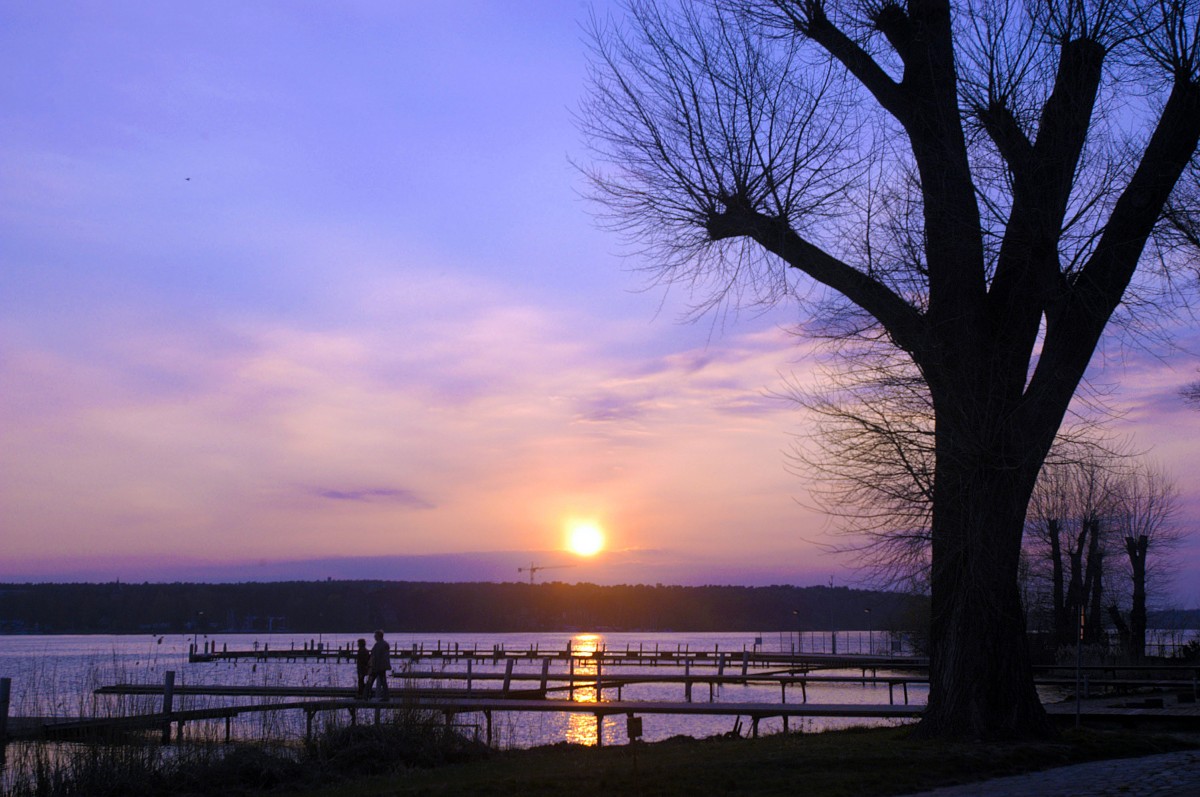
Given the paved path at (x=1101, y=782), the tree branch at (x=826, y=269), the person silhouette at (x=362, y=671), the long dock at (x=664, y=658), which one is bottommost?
the long dock at (x=664, y=658)

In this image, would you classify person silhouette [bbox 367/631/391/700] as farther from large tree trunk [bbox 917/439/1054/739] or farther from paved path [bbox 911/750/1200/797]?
paved path [bbox 911/750/1200/797]

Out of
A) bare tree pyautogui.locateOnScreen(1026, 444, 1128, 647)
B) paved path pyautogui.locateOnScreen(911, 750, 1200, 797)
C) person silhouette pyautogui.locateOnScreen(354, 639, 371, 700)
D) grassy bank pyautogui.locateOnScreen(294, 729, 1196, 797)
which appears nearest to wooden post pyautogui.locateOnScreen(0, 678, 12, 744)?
grassy bank pyautogui.locateOnScreen(294, 729, 1196, 797)

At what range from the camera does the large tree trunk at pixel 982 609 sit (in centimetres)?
1245

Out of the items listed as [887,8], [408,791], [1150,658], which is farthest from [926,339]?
[1150,658]

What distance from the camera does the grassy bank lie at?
10.3m

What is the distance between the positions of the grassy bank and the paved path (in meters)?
0.39

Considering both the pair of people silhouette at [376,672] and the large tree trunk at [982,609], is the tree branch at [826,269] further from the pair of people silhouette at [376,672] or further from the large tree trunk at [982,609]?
the pair of people silhouette at [376,672]

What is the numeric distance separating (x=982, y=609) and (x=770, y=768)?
131 inches

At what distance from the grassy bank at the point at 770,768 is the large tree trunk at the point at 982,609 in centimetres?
49

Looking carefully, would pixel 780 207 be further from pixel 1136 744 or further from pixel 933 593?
pixel 1136 744

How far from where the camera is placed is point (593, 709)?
18.7m

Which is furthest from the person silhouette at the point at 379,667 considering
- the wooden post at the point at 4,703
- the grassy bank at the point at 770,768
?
the grassy bank at the point at 770,768

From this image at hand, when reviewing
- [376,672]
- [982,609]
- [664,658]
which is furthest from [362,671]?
[664,658]

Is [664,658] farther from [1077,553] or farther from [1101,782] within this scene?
[1101,782]
